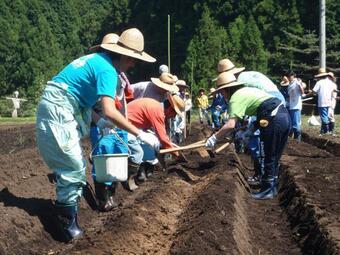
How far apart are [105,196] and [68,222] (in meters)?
1.20

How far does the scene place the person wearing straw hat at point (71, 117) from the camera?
15.6 feet

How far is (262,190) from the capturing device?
7.45 m

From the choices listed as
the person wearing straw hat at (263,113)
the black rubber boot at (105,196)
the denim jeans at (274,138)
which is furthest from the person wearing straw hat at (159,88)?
the black rubber boot at (105,196)

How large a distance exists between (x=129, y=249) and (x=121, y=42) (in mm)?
1739

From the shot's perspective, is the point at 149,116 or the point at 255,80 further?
the point at 255,80

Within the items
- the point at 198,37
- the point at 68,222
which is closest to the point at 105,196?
the point at 68,222

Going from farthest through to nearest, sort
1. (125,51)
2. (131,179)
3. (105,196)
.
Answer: (131,179)
(105,196)
(125,51)

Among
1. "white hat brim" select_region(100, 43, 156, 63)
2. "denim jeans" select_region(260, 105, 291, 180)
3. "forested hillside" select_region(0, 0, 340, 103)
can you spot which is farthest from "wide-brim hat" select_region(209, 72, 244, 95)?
"forested hillside" select_region(0, 0, 340, 103)

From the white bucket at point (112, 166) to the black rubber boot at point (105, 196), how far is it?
0.61 m

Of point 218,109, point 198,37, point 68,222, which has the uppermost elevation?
point 198,37

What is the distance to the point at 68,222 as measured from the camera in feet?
16.3

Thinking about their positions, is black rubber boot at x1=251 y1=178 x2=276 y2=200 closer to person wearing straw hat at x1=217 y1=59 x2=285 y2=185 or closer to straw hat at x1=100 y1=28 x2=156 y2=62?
person wearing straw hat at x1=217 y1=59 x2=285 y2=185

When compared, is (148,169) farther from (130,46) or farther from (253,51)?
(253,51)

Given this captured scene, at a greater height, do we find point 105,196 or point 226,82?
point 226,82
